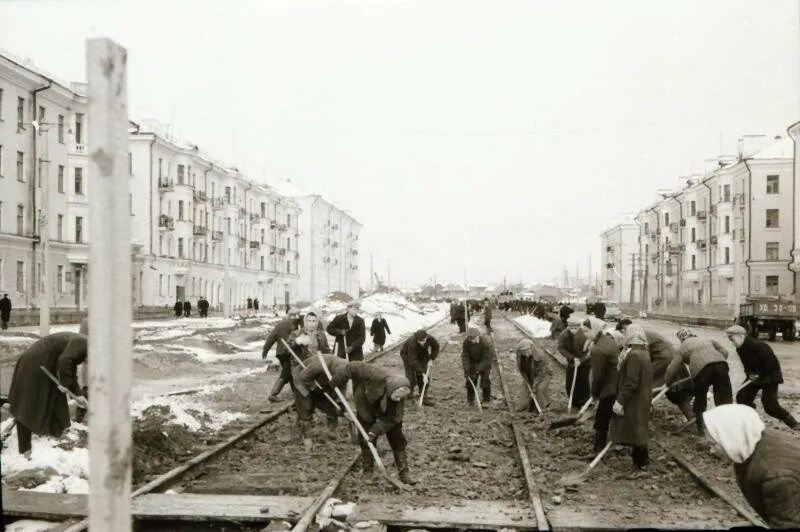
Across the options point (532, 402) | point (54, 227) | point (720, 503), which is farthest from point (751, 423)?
point (54, 227)

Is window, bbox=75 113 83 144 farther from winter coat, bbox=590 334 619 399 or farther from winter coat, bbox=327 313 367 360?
winter coat, bbox=590 334 619 399

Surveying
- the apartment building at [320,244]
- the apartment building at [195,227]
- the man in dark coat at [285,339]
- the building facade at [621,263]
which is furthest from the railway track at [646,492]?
the building facade at [621,263]

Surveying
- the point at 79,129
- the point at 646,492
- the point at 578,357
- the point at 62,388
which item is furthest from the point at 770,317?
the point at 79,129

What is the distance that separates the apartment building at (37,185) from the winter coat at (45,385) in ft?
76.8

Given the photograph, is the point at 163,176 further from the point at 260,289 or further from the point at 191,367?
the point at 191,367

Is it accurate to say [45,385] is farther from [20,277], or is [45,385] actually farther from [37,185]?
[37,185]

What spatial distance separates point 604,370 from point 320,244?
8381 centimetres

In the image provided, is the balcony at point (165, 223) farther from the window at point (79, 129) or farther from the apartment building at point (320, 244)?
the apartment building at point (320, 244)

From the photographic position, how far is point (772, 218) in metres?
Result: 55.8

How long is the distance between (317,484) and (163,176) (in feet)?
164

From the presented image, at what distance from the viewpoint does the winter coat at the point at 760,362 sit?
10.6m

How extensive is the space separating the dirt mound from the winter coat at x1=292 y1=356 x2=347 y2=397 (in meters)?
1.73

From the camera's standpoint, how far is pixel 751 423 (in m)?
3.62

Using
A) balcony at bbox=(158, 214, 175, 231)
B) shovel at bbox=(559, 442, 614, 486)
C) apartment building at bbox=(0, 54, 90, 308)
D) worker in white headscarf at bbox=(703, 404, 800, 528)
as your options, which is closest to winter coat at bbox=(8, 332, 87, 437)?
shovel at bbox=(559, 442, 614, 486)
